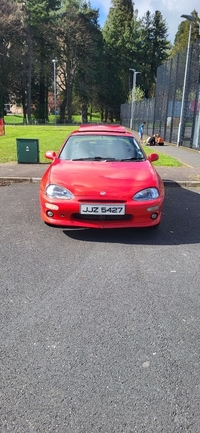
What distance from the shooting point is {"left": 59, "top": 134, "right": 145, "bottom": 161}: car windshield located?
5.46 m

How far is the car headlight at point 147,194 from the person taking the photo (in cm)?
440

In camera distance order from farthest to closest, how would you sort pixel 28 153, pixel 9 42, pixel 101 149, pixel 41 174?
1. pixel 9 42
2. pixel 28 153
3. pixel 41 174
4. pixel 101 149

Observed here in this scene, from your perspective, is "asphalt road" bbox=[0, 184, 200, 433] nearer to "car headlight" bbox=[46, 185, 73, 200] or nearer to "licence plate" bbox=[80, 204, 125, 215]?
"licence plate" bbox=[80, 204, 125, 215]

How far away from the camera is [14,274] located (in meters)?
3.58

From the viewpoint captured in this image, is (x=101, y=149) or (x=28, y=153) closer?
(x=101, y=149)

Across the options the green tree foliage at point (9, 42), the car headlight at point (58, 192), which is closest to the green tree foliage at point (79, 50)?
the green tree foliage at point (9, 42)

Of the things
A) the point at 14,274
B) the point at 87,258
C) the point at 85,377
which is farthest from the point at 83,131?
the point at 85,377

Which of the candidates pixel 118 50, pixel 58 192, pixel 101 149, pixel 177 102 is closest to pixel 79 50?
pixel 118 50

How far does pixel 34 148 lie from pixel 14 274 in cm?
772

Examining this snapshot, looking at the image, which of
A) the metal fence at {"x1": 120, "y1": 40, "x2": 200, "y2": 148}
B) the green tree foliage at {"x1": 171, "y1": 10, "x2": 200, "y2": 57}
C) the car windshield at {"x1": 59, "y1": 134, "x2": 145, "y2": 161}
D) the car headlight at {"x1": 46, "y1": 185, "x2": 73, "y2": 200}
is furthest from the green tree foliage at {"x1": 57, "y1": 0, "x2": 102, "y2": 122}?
the car headlight at {"x1": 46, "y1": 185, "x2": 73, "y2": 200}

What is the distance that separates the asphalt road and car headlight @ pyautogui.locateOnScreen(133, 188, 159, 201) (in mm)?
620

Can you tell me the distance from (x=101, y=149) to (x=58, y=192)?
1509 mm

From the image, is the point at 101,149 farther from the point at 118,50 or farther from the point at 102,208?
the point at 118,50

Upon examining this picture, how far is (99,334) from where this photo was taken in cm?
264
